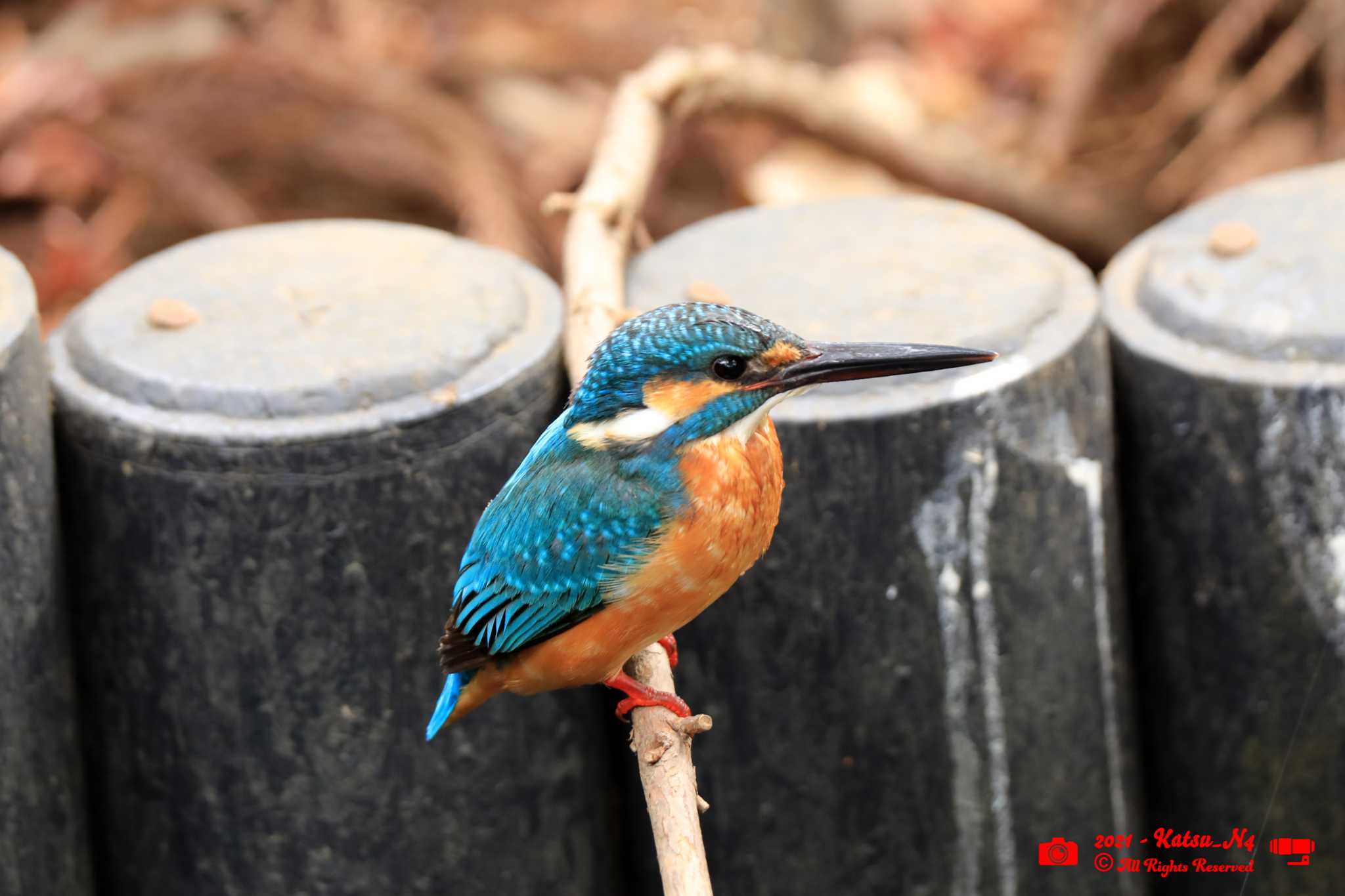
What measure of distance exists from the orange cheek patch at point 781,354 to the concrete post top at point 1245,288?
1.04 m

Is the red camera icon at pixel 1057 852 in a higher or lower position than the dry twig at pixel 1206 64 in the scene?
lower

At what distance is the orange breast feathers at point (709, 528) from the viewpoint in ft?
6.44

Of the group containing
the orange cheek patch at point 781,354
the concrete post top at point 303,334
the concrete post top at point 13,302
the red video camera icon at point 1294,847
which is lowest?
the red video camera icon at point 1294,847

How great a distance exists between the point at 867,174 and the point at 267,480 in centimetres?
397

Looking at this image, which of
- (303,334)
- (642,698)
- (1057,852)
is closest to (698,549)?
(642,698)

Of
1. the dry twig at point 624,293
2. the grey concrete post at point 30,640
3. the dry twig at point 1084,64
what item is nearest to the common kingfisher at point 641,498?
the dry twig at point 624,293

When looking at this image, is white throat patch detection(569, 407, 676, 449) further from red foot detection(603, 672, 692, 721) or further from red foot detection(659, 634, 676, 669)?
red foot detection(659, 634, 676, 669)

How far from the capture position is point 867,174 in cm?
589

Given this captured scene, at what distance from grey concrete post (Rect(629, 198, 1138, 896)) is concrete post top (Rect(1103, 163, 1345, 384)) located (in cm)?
14

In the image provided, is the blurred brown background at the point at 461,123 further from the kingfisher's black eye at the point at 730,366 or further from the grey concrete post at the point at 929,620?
the kingfisher's black eye at the point at 730,366

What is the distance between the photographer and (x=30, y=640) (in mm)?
2445

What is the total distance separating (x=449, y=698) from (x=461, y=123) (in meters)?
3.39

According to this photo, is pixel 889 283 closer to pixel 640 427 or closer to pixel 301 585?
pixel 640 427

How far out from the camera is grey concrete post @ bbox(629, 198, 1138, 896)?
2.49m
